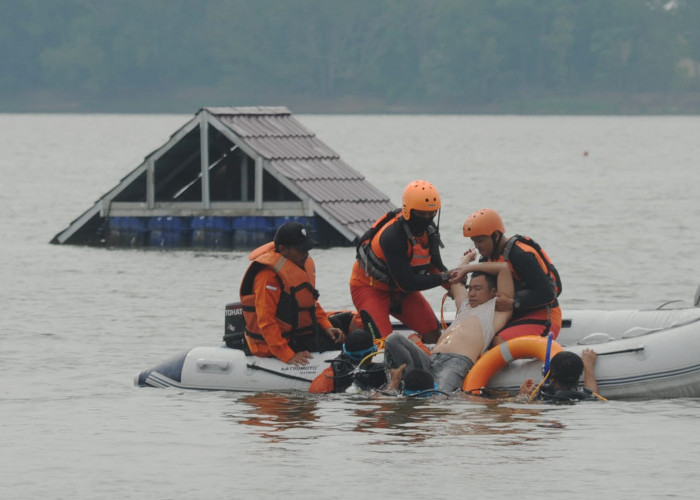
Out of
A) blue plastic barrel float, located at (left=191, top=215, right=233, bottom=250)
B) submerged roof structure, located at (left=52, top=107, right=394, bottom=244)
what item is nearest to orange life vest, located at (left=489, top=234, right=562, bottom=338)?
submerged roof structure, located at (left=52, top=107, right=394, bottom=244)

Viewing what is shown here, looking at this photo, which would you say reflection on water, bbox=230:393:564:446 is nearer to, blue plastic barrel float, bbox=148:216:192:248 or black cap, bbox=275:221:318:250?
black cap, bbox=275:221:318:250

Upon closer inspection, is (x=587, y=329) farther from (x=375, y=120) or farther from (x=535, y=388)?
(x=375, y=120)

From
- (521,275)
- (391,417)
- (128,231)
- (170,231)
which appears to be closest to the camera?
(391,417)

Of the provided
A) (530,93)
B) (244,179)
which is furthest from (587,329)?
(530,93)

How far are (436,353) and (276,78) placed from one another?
4978 inches

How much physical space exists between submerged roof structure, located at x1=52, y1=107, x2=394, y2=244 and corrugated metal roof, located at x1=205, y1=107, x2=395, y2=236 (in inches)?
0.7

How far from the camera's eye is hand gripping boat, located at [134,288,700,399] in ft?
42.2

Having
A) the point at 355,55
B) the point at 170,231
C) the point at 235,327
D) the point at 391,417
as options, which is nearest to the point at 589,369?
the point at 391,417

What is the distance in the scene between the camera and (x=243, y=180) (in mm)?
26750

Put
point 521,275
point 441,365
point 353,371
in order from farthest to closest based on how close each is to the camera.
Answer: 1. point 353,371
2. point 441,365
3. point 521,275

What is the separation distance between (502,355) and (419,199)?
56.5 inches

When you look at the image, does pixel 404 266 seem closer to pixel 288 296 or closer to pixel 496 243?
pixel 496 243

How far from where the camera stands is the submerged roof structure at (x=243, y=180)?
25.5 metres

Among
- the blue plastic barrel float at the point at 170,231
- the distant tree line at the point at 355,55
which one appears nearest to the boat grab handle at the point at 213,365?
the blue plastic barrel float at the point at 170,231
